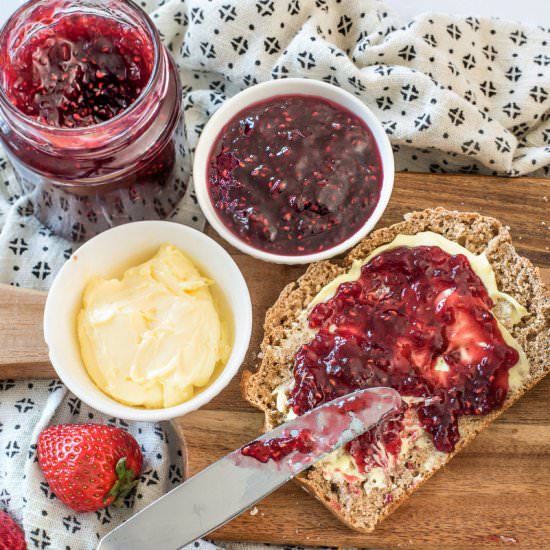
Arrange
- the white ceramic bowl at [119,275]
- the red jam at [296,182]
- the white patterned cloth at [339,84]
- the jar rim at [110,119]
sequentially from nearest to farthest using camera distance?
the jar rim at [110,119] < the white ceramic bowl at [119,275] < the red jam at [296,182] < the white patterned cloth at [339,84]

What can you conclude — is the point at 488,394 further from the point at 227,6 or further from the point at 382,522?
the point at 227,6

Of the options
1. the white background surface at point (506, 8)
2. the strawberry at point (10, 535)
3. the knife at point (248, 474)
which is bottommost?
the strawberry at point (10, 535)

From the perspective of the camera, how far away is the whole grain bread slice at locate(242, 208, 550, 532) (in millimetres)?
3660

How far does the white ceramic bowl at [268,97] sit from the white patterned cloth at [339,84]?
36cm

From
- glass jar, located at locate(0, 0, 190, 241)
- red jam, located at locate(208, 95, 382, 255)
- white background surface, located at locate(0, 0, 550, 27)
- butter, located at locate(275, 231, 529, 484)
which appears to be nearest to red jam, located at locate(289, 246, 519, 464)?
butter, located at locate(275, 231, 529, 484)

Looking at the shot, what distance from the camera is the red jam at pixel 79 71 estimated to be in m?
3.38

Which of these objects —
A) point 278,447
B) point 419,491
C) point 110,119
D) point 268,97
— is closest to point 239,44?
point 268,97

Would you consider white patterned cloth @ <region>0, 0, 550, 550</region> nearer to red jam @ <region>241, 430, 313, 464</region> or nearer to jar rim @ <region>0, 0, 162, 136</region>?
red jam @ <region>241, 430, 313, 464</region>

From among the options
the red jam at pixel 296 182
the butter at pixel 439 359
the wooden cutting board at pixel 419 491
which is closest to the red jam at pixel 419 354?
the butter at pixel 439 359

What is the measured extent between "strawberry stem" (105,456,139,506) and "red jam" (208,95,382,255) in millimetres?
1097

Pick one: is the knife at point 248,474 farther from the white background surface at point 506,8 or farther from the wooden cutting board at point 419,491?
the white background surface at point 506,8

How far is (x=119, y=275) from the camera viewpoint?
374 cm

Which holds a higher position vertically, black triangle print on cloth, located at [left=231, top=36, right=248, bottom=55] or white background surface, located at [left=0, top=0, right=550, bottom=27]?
white background surface, located at [left=0, top=0, right=550, bottom=27]

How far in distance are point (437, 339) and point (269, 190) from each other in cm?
92
